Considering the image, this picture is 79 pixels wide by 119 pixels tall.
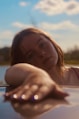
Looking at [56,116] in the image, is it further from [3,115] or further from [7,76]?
[7,76]

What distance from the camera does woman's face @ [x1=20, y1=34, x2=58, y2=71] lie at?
105 centimetres

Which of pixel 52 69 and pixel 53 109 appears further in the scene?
pixel 52 69

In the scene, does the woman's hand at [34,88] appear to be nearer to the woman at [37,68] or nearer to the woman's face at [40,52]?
the woman at [37,68]

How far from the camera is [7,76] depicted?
0.67 meters

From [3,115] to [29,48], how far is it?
732 millimetres

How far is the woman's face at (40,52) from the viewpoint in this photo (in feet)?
3.45

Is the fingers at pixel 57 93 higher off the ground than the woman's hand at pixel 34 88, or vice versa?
the woman's hand at pixel 34 88

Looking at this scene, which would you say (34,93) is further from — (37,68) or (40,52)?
(40,52)

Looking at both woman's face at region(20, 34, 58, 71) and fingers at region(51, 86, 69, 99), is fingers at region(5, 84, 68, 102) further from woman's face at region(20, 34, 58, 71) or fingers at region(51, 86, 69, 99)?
woman's face at region(20, 34, 58, 71)

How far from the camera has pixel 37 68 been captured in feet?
1.94

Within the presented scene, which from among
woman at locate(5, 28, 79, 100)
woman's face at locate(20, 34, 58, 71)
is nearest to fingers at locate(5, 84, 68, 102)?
woman at locate(5, 28, 79, 100)

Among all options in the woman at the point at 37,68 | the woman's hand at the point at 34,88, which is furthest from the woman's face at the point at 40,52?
the woman's hand at the point at 34,88

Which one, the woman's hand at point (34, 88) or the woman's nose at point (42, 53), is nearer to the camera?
the woman's hand at point (34, 88)

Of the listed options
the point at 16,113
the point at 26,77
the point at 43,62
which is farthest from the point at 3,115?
the point at 43,62
